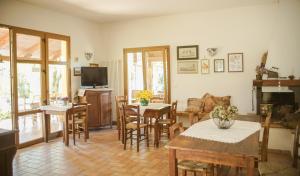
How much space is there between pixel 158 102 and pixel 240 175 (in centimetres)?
292

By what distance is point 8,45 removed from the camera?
189 inches

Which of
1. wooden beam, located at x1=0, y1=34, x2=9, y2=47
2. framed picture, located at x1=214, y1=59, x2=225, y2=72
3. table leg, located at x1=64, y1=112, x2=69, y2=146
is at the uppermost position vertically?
wooden beam, located at x1=0, y1=34, x2=9, y2=47

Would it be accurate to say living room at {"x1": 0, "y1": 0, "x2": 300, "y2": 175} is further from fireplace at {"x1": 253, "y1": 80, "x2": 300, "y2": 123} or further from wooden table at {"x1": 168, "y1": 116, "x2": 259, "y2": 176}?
wooden table at {"x1": 168, "y1": 116, "x2": 259, "y2": 176}

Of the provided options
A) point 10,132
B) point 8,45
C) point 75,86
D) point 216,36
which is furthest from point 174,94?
point 10,132

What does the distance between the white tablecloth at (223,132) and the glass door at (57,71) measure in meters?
3.59

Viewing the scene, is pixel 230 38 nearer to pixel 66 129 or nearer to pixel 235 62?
pixel 235 62

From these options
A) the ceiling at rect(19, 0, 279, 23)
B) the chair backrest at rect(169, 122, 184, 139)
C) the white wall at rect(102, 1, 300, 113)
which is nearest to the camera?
the chair backrest at rect(169, 122, 184, 139)

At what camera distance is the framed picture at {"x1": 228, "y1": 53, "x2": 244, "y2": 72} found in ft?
18.8

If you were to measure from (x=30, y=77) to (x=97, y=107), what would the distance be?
1737 millimetres

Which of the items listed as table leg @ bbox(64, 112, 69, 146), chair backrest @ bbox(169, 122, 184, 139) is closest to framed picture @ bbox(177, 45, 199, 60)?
table leg @ bbox(64, 112, 69, 146)

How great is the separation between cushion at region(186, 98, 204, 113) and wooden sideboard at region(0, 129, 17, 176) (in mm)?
4171

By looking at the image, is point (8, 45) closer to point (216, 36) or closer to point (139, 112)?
point (139, 112)

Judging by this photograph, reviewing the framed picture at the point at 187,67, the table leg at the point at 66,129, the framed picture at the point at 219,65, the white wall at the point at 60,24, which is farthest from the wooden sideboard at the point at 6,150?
the framed picture at the point at 219,65

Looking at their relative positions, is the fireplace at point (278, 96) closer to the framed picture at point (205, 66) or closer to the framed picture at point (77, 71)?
the framed picture at point (205, 66)
